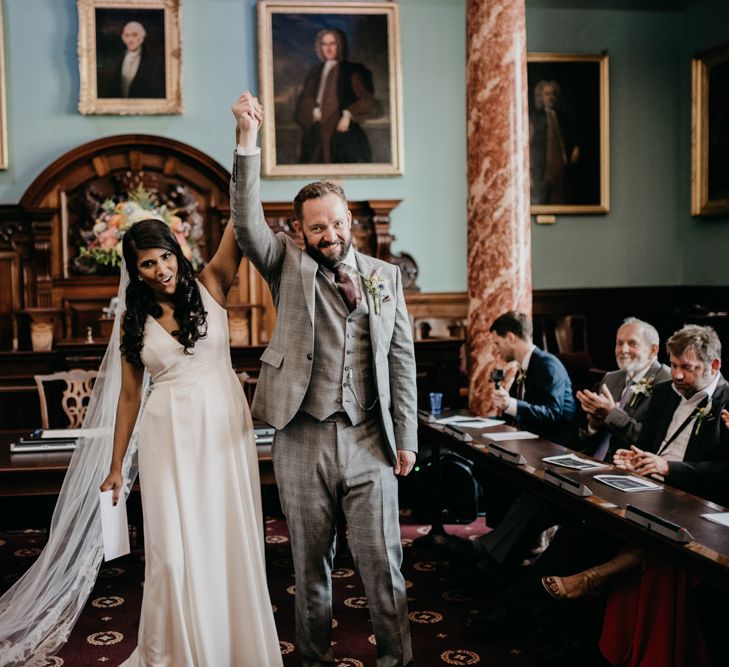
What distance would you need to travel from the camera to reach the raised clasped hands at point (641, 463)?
3430 mm

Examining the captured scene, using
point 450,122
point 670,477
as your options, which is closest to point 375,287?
point 670,477

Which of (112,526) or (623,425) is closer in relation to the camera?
(112,526)

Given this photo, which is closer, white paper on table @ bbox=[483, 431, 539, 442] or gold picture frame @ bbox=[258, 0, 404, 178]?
white paper on table @ bbox=[483, 431, 539, 442]

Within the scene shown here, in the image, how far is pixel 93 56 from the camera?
28.7ft

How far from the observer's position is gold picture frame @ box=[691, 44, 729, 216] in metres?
9.13

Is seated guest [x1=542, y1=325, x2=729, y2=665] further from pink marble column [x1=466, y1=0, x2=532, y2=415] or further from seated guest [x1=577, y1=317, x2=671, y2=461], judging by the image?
pink marble column [x1=466, y1=0, x2=532, y2=415]

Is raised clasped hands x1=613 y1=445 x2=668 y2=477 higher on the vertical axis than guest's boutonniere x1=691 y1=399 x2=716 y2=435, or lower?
lower

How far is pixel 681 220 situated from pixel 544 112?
202 centimetres

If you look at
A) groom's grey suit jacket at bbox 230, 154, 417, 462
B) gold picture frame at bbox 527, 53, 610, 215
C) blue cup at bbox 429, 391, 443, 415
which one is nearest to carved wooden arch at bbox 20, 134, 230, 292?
gold picture frame at bbox 527, 53, 610, 215

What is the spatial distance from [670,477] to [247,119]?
6.90 feet

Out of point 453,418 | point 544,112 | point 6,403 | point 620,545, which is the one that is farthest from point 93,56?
point 620,545

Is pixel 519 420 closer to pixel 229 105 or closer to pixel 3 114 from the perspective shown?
pixel 229 105

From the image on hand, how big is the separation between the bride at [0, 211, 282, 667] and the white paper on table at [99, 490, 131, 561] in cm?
7

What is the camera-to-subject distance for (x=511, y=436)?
4438 millimetres
